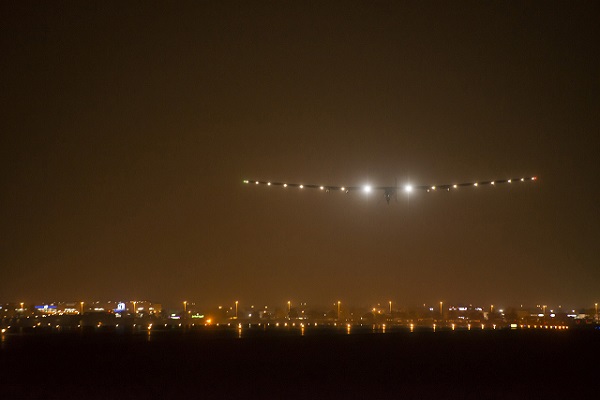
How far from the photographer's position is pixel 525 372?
22422mm

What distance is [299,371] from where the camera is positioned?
72.3ft

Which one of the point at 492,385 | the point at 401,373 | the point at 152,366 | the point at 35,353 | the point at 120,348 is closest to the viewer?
the point at 492,385

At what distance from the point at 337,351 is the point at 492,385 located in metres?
11.5

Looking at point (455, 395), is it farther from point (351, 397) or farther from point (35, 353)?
point (35, 353)

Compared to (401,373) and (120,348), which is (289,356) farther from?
(120,348)

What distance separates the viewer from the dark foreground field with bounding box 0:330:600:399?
691 inches

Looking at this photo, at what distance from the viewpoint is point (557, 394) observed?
1766 cm

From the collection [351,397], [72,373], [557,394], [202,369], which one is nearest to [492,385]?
[557,394]

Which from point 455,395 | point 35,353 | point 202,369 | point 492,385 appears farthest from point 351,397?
point 35,353

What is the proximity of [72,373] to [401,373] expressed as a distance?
34.5ft

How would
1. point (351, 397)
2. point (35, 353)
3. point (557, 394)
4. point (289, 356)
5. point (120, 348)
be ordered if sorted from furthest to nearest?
point (120, 348) < point (35, 353) < point (289, 356) < point (557, 394) < point (351, 397)

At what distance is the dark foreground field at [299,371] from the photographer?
17547 mm

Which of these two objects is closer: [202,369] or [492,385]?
[492,385]

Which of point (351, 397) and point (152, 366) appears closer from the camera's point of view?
point (351, 397)
